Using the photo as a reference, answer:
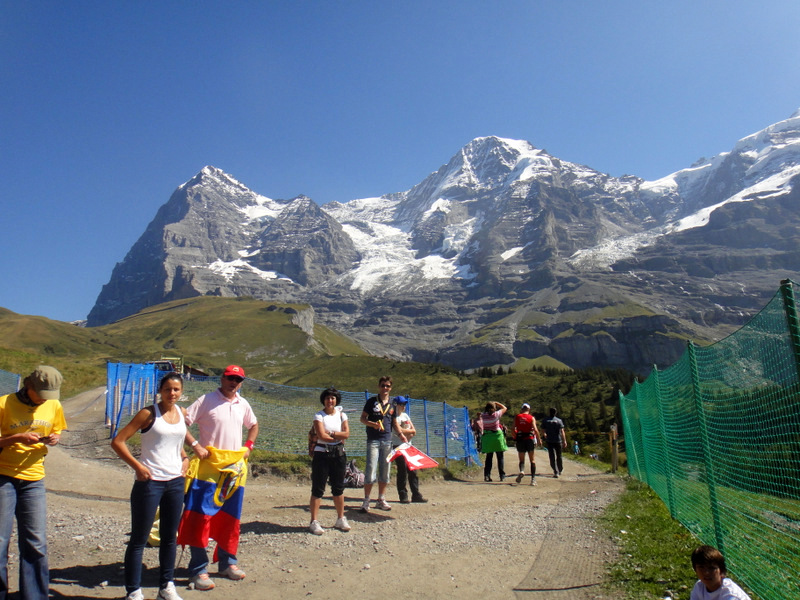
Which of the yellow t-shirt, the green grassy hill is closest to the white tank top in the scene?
the yellow t-shirt

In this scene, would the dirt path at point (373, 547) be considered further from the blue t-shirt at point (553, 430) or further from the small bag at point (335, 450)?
the blue t-shirt at point (553, 430)

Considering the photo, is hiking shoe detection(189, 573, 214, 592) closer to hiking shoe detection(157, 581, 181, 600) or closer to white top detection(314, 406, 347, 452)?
hiking shoe detection(157, 581, 181, 600)

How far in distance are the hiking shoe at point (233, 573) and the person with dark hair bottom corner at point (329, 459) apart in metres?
1.74

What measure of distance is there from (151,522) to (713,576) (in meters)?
4.26

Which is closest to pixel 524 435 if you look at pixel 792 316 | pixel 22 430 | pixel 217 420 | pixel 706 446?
pixel 706 446

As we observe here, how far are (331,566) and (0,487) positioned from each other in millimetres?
3161

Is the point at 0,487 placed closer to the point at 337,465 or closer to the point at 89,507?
the point at 337,465

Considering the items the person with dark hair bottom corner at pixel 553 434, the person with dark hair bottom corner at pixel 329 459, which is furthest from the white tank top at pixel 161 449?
the person with dark hair bottom corner at pixel 553 434

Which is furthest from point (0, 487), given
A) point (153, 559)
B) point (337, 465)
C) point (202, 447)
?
point (337, 465)

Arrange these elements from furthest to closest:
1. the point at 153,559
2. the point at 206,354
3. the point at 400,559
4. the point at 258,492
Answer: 1. the point at 206,354
2. the point at 258,492
3. the point at 400,559
4. the point at 153,559

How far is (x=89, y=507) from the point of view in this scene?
825 cm

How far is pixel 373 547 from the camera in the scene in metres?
6.43

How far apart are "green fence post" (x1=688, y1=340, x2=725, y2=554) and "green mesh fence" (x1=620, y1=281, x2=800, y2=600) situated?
10mm

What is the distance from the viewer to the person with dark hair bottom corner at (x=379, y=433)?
8.13 meters
